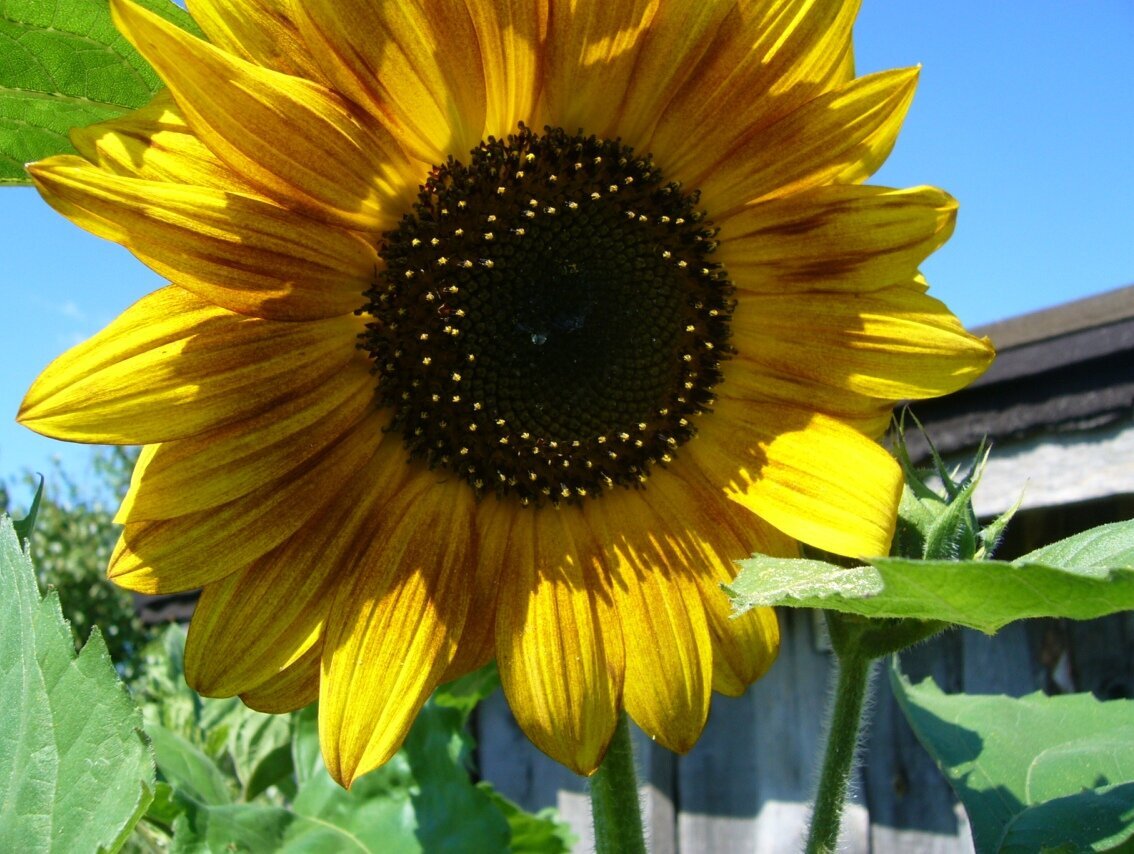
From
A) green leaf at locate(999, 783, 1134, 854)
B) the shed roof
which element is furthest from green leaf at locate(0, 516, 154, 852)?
the shed roof

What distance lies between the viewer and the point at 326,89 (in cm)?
97

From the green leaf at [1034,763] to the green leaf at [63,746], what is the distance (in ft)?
2.82

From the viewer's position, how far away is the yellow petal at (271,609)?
1008 mm

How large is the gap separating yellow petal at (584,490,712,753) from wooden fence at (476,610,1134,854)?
2681 mm

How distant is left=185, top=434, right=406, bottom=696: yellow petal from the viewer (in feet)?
3.31

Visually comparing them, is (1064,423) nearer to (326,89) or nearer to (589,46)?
(589,46)

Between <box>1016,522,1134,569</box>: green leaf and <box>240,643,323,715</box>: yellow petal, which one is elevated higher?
<box>1016,522,1134,569</box>: green leaf

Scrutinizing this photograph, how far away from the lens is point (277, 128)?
3.08ft

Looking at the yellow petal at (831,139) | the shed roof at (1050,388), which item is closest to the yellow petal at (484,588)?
the yellow petal at (831,139)

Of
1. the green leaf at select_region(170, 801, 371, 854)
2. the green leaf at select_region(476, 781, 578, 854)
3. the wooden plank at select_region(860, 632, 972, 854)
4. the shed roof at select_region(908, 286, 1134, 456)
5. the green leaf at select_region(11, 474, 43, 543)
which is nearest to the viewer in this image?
the green leaf at select_region(11, 474, 43, 543)

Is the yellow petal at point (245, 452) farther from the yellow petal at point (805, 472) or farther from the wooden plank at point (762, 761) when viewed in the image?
the wooden plank at point (762, 761)

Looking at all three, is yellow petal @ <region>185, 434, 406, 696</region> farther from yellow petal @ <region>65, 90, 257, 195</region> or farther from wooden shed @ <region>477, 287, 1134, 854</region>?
wooden shed @ <region>477, 287, 1134, 854</region>

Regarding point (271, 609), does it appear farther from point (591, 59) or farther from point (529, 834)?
point (529, 834)

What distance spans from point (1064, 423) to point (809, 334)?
1978 mm
